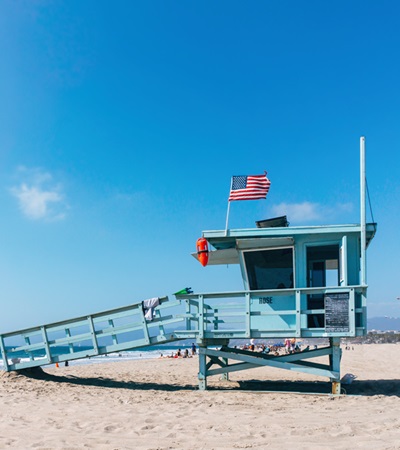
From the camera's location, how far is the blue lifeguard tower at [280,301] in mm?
9984

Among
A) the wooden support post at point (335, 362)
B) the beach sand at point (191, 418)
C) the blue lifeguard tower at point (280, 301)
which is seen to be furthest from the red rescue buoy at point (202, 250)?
the wooden support post at point (335, 362)

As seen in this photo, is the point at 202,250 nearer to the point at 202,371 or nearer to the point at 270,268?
the point at 270,268

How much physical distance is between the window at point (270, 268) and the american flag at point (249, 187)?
1.48m

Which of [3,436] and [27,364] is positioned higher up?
[3,436]

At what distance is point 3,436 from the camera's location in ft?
19.8

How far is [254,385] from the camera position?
12.4 metres

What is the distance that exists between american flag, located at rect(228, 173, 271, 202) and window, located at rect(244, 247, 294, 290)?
58.3 inches

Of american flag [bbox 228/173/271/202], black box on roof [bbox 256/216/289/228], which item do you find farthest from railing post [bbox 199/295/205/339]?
american flag [bbox 228/173/271/202]

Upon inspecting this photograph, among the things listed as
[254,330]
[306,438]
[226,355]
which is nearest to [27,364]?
[226,355]

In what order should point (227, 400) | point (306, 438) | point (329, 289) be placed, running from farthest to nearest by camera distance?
point (329, 289) → point (227, 400) → point (306, 438)

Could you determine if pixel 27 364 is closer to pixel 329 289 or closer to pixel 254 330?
pixel 254 330

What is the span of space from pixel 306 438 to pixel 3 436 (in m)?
3.88

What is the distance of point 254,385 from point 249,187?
17.3 ft

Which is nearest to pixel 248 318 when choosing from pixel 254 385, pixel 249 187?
pixel 254 385
